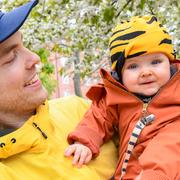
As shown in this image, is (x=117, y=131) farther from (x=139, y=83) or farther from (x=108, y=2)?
(x=108, y=2)

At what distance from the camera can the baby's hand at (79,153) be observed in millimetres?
2615

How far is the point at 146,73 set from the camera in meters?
2.68

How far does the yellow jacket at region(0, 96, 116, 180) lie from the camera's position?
246 centimetres

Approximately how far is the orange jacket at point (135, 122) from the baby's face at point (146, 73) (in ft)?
0.12

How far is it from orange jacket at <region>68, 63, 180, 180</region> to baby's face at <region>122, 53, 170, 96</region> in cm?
4

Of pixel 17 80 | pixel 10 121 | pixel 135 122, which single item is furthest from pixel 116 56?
pixel 10 121

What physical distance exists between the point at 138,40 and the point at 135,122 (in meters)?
0.41

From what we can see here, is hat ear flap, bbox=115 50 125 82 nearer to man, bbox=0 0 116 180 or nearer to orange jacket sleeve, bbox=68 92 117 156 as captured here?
orange jacket sleeve, bbox=68 92 117 156

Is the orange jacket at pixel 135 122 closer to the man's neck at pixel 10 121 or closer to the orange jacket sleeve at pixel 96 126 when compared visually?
the orange jacket sleeve at pixel 96 126

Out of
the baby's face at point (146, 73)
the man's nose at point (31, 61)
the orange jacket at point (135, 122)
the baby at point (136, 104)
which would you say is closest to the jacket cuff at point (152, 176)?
the orange jacket at point (135, 122)

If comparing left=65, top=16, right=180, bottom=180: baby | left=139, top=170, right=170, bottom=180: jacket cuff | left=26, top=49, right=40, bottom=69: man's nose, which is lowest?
left=139, top=170, right=170, bottom=180: jacket cuff

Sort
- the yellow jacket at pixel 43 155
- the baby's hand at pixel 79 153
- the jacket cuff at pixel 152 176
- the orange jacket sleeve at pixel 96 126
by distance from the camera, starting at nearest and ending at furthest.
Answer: the jacket cuff at pixel 152 176 → the yellow jacket at pixel 43 155 → the baby's hand at pixel 79 153 → the orange jacket sleeve at pixel 96 126

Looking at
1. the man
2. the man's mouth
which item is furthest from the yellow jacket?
the man's mouth

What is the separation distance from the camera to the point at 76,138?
2727mm
